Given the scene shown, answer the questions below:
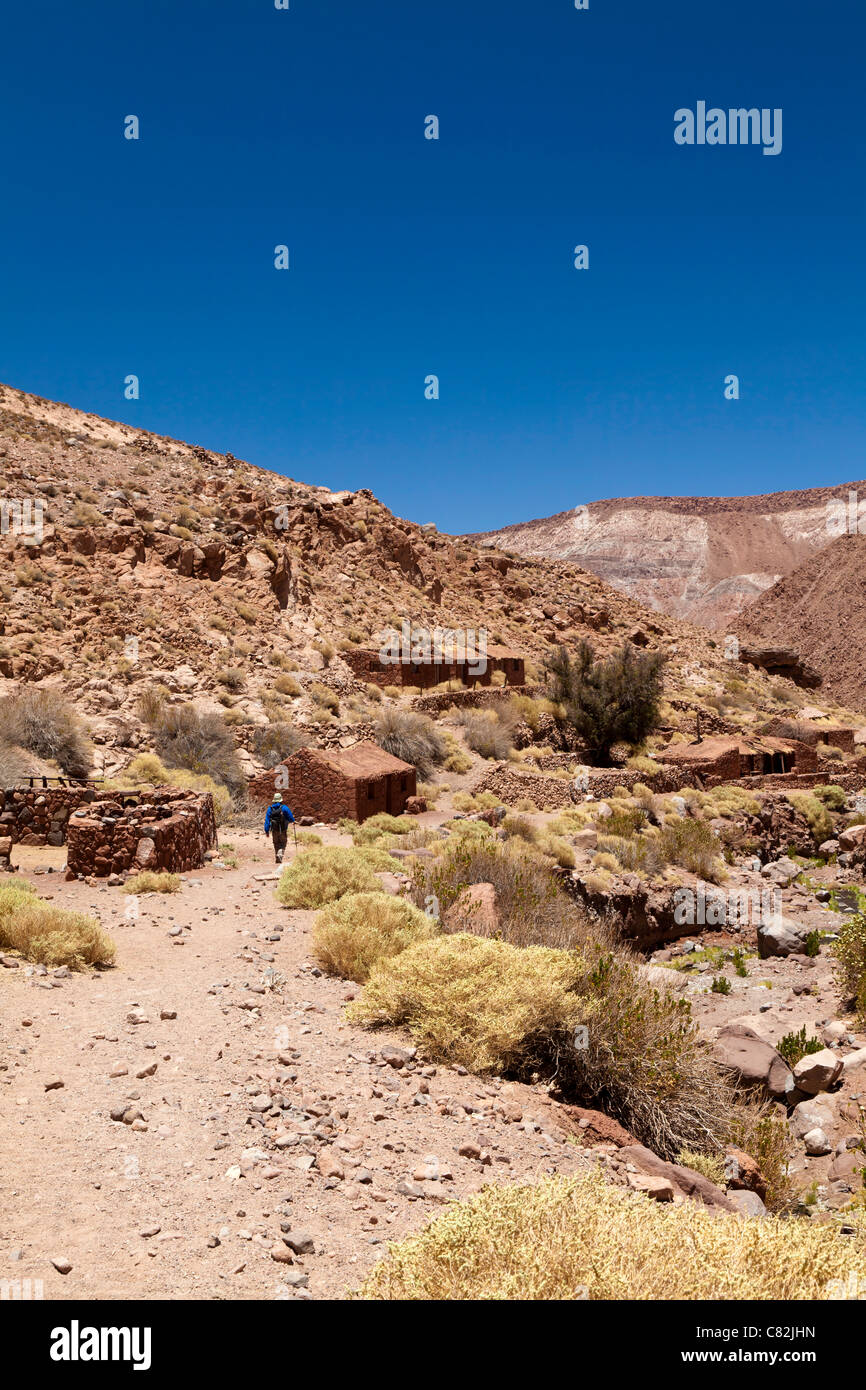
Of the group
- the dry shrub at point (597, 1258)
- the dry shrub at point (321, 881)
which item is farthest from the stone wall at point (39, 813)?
the dry shrub at point (597, 1258)

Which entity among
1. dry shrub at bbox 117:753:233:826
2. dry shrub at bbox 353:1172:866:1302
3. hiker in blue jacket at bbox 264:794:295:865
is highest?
dry shrub at bbox 117:753:233:826

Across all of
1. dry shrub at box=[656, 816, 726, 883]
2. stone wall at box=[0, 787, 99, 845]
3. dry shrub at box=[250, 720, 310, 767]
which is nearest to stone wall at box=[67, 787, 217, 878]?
stone wall at box=[0, 787, 99, 845]

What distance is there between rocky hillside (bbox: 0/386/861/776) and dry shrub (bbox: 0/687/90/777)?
24.0 inches

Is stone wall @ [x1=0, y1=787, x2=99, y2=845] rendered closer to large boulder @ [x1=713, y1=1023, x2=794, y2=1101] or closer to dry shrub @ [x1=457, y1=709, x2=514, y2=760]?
large boulder @ [x1=713, y1=1023, x2=794, y2=1101]

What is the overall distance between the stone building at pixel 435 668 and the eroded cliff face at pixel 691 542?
62287 mm

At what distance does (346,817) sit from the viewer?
17016 millimetres

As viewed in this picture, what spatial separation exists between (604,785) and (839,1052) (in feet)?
47.6

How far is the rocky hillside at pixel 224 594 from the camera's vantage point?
22.4m

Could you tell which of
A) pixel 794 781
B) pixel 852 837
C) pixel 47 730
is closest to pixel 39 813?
pixel 47 730

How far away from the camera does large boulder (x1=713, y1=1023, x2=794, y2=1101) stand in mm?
8078

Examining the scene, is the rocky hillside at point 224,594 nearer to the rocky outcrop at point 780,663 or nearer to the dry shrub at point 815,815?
the rocky outcrop at point 780,663
